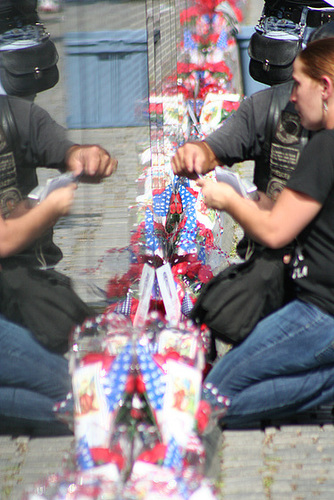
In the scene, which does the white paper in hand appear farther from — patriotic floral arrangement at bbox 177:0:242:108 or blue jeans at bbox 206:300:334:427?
patriotic floral arrangement at bbox 177:0:242:108

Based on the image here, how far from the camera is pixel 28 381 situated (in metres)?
2.40

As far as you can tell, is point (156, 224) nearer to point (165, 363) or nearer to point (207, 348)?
point (207, 348)

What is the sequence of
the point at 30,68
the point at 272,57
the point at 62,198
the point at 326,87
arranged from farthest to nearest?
1. the point at 272,57
2. the point at 326,87
3. the point at 62,198
4. the point at 30,68

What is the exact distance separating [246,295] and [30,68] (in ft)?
3.69

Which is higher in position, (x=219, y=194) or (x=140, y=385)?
(x=219, y=194)

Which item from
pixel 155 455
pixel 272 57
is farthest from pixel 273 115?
pixel 155 455

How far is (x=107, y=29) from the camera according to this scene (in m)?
1.94

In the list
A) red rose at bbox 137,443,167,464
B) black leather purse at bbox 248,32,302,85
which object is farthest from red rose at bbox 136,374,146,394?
black leather purse at bbox 248,32,302,85

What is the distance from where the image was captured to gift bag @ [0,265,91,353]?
83.9 inches

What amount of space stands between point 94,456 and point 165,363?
35 cm

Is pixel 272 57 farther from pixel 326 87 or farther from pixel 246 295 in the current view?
pixel 246 295

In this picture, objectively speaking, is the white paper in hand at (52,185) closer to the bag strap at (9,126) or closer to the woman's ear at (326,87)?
the bag strap at (9,126)

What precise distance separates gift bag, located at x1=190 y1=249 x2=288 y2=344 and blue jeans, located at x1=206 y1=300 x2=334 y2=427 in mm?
45

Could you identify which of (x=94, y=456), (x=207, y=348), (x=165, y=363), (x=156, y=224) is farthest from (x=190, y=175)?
(x=94, y=456)
